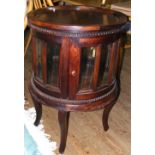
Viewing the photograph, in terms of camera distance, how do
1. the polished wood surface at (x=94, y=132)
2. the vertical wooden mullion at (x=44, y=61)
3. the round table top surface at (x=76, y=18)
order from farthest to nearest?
the polished wood surface at (x=94, y=132) → the vertical wooden mullion at (x=44, y=61) → the round table top surface at (x=76, y=18)

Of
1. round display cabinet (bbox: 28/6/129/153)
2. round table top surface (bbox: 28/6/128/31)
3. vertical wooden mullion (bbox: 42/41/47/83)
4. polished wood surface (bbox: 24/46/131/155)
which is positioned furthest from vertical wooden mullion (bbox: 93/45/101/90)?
polished wood surface (bbox: 24/46/131/155)

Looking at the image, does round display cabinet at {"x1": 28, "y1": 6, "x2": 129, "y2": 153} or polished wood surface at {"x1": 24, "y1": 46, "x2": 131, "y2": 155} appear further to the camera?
polished wood surface at {"x1": 24, "y1": 46, "x2": 131, "y2": 155}

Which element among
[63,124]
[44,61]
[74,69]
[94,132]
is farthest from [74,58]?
[94,132]

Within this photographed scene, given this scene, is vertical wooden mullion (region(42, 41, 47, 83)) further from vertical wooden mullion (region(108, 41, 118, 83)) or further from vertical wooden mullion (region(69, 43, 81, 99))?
vertical wooden mullion (region(108, 41, 118, 83))

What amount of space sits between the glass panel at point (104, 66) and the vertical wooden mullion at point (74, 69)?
14 cm

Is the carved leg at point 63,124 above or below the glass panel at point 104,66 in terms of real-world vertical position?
below

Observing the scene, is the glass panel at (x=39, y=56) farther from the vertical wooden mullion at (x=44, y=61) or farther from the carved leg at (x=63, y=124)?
the carved leg at (x=63, y=124)

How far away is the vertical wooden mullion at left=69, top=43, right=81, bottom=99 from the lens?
992mm

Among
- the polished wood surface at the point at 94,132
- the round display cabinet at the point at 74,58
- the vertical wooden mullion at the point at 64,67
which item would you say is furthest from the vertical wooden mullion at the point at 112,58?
the polished wood surface at the point at 94,132

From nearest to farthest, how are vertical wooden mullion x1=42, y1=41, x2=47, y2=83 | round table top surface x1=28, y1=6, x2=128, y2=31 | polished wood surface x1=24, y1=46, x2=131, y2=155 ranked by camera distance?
round table top surface x1=28, y1=6, x2=128, y2=31 → vertical wooden mullion x1=42, y1=41, x2=47, y2=83 → polished wood surface x1=24, y1=46, x2=131, y2=155

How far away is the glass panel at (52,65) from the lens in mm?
1071
